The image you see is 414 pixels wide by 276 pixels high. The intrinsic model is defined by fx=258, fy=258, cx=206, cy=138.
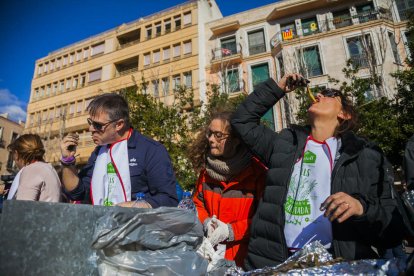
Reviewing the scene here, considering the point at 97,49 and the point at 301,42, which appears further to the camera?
the point at 97,49

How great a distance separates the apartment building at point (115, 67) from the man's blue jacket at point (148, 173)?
19.0 metres

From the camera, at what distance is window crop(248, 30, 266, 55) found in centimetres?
2087

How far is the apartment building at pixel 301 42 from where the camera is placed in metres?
16.7

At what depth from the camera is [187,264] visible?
→ 109 centimetres

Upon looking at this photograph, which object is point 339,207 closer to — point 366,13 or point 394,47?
point 394,47

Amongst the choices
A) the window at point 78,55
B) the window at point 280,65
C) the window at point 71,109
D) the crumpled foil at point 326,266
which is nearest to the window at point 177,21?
the window at point 280,65

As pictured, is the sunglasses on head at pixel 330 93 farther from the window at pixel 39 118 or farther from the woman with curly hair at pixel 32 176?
the window at pixel 39 118

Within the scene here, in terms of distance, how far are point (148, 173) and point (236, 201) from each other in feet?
2.59

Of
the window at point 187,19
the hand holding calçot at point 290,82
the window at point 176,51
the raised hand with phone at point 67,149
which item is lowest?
the raised hand with phone at point 67,149

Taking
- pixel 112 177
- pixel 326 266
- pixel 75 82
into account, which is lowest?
pixel 326 266

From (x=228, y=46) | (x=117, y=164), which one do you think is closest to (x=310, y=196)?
(x=117, y=164)

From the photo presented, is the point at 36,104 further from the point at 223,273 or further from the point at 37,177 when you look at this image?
the point at 223,273

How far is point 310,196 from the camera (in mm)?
1701

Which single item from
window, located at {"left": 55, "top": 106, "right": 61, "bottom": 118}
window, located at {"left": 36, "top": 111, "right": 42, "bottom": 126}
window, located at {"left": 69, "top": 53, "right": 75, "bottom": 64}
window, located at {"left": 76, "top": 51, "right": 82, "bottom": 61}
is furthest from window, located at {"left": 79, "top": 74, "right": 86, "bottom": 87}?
window, located at {"left": 36, "top": 111, "right": 42, "bottom": 126}
